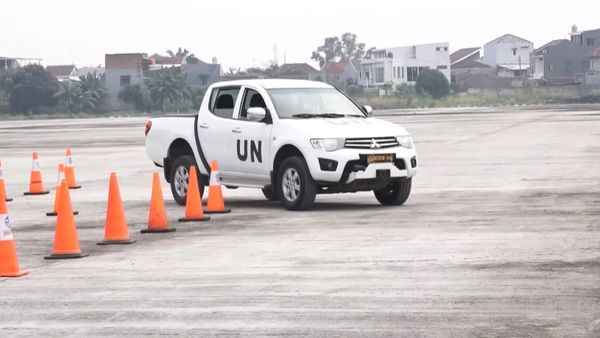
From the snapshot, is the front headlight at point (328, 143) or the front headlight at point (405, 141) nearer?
the front headlight at point (328, 143)

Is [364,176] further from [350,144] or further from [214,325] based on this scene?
[214,325]

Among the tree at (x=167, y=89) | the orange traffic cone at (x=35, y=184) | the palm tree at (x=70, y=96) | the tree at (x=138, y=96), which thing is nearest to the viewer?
the orange traffic cone at (x=35, y=184)

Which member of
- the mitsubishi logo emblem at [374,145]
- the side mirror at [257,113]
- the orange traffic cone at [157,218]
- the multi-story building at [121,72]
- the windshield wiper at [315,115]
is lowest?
the orange traffic cone at [157,218]

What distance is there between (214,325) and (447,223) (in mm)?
6965

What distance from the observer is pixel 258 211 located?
18.5 metres

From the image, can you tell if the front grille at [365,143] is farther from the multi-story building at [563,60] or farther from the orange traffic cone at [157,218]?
the multi-story building at [563,60]

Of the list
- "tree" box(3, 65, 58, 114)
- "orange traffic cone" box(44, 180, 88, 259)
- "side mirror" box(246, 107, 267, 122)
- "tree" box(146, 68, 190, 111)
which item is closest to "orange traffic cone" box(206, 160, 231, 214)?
"side mirror" box(246, 107, 267, 122)

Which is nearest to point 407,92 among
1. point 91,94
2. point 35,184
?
point 91,94

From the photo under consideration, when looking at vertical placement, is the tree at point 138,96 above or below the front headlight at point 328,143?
below

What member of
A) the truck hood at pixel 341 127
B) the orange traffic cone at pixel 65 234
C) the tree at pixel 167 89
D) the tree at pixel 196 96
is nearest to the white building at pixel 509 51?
the tree at pixel 196 96

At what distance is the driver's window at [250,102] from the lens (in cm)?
1955

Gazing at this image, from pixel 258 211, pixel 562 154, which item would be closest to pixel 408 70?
pixel 562 154

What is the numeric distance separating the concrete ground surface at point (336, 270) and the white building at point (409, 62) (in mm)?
158915

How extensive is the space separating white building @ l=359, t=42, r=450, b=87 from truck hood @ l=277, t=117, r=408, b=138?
160826 mm
